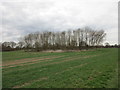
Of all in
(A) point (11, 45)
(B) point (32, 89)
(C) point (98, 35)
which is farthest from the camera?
(A) point (11, 45)

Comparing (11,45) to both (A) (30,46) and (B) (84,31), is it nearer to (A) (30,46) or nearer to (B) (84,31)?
(A) (30,46)

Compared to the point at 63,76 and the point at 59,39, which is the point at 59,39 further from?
the point at 63,76

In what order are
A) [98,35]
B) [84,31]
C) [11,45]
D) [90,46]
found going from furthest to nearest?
[11,45] → [84,31] → [90,46] → [98,35]

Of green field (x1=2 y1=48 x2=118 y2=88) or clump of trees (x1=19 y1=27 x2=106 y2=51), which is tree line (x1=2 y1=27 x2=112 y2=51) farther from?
green field (x1=2 y1=48 x2=118 y2=88)

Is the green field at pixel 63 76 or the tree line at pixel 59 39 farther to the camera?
the tree line at pixel 59 39

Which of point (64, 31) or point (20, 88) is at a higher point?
point (64, 31)

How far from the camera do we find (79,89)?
4.11m

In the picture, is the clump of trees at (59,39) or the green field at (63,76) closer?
the green field at (63,76)

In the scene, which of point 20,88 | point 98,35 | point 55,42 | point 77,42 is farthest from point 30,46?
point 20,88

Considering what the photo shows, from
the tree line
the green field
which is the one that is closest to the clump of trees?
the tree line

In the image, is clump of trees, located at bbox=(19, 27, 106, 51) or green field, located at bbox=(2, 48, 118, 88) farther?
clump of trees, located at bbox=(19, 27, 106, 51)

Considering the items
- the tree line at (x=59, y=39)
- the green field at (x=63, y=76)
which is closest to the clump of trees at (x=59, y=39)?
the tree line at (x=59, y=39)

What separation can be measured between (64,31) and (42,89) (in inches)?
2450

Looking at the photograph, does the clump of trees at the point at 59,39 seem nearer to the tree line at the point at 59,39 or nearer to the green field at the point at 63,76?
the tree line at the point at 59,39
